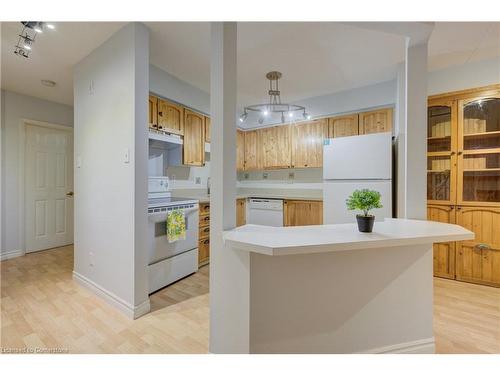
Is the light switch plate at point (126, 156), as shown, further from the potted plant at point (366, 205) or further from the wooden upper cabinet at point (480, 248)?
the wooden upper cabinet at point (480, 248)

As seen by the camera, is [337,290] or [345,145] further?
[345,145]

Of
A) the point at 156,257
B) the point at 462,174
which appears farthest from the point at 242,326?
the point at 462,174

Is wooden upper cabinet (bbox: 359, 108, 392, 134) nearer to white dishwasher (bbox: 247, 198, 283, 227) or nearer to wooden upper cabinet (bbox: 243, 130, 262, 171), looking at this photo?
white dishwasher (bbox: 247, 198, 283, 227)

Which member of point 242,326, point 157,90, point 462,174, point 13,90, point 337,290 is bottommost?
point 242,326

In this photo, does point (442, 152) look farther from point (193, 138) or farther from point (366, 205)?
point (193, 138)

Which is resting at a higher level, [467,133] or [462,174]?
[467,133]

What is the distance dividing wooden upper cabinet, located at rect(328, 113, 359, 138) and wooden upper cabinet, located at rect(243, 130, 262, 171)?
4.36 ft

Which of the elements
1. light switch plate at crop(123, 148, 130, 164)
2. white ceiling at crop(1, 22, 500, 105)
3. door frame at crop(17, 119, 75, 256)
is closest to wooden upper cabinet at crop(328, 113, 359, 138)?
white ceiling at crop(1, 22, 500, 105)

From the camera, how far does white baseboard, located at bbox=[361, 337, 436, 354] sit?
1.38 m

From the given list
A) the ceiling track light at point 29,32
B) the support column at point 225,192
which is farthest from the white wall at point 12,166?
the support column at point 225,192

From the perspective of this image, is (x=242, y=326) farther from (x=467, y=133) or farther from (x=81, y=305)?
(x=467, y=133)

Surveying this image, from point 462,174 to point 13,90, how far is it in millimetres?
5791

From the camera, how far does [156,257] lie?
91.2 inches

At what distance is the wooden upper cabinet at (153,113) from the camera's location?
2.54 metres
